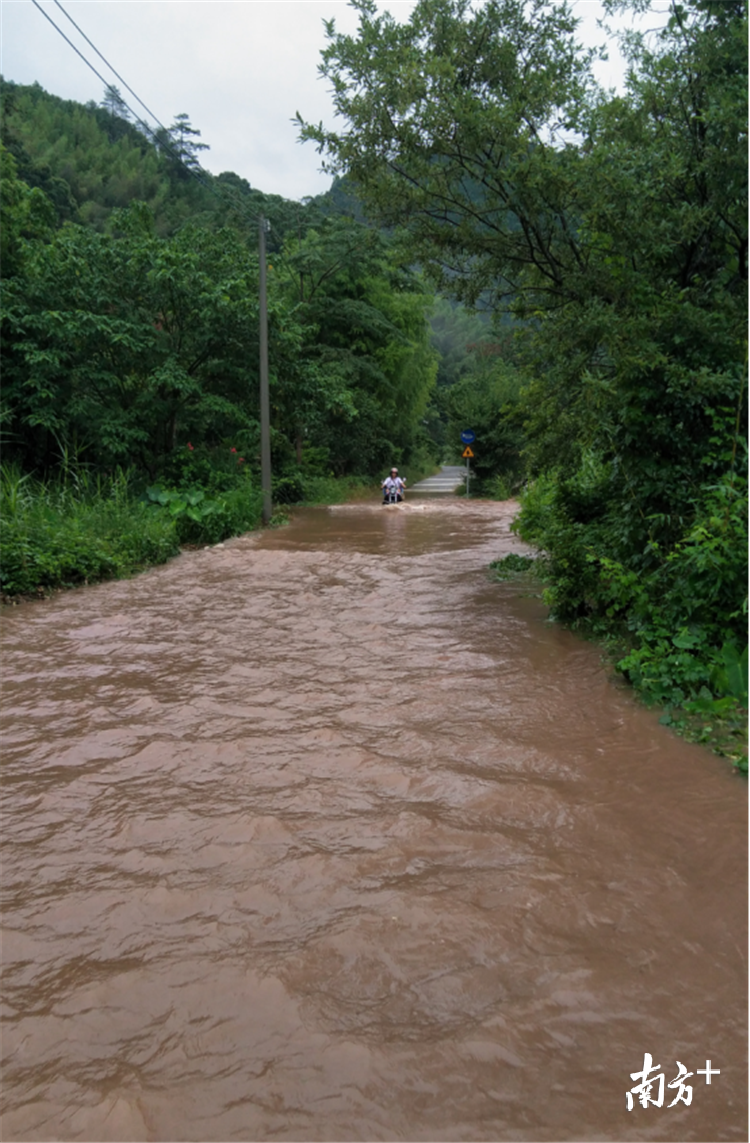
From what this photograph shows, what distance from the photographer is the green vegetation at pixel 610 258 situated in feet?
20.0

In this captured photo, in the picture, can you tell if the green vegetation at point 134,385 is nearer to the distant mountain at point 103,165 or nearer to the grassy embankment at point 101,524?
the grassy embankment at point 101,524

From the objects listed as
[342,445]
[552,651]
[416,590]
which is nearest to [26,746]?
[552,651]

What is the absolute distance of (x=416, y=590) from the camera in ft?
36.4

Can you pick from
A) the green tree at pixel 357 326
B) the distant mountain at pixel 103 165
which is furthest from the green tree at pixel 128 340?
the distant mountain at pixel 103 165

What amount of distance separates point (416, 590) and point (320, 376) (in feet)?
42.8

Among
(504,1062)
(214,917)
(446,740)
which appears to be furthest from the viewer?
(446,740)

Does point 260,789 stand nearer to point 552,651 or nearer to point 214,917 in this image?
point 214,917

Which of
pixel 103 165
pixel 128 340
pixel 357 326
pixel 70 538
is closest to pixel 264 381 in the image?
pixel 128 340

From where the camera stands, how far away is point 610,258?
7527 mm

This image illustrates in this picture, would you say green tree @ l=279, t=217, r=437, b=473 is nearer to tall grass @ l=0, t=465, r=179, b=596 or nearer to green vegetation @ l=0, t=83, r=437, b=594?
green vegetation @ l=0, t=83, r=437, b=594

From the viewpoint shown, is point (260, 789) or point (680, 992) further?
point (260, 789)

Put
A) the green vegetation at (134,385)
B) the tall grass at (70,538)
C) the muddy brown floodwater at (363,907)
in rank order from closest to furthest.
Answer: the muddy brown floodwater at (363,907) → the tall grass at (70,538) → the green vegetation at (134,385)

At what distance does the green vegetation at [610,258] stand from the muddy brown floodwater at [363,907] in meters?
0.97

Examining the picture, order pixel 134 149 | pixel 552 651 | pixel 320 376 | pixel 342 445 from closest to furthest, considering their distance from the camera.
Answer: pixel 552 651 < pixel 320 376 < pixel 342 445 < pixel 134 149
